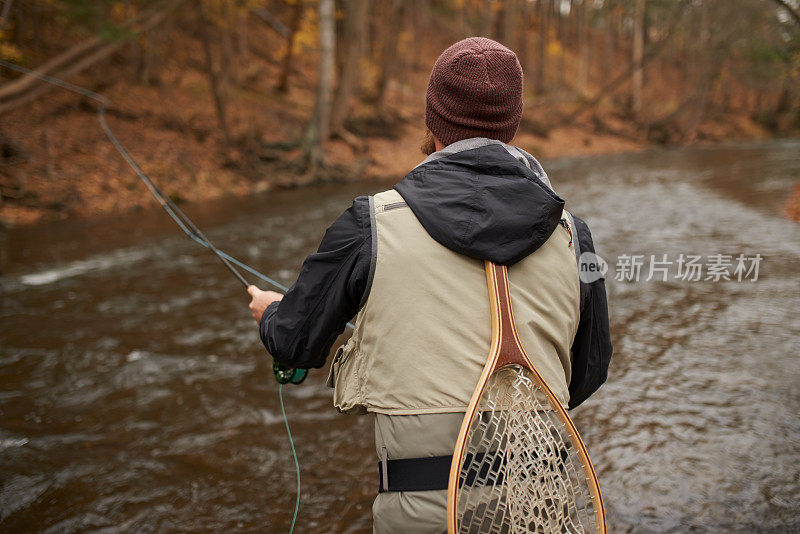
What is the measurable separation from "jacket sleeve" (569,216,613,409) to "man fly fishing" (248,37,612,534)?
85mm

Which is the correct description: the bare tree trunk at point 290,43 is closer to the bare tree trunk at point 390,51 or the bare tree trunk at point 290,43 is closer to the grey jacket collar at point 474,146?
the bare tree trunk at point 390,51

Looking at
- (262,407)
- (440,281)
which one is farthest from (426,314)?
(262,407)

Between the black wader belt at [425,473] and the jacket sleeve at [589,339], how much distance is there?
519 millimetres

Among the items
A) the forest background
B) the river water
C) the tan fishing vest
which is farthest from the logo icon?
the forest background

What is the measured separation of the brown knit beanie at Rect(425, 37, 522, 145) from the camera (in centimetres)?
163

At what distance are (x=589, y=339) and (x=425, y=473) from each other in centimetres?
70

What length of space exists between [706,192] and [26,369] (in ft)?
45.6

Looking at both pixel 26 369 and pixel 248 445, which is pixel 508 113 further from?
pixel 26 369

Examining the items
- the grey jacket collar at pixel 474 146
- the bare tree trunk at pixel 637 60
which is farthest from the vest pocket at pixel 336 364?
the bare tree trunk at pixel 637 60

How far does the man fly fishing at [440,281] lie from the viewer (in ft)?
5.12

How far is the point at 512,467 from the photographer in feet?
5.24

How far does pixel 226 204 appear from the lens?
1484cm

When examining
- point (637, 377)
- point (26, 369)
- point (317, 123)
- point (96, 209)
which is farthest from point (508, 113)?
point (317, 123)

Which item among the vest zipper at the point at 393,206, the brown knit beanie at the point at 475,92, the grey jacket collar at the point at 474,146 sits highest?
the brown knit beanie at the point at 475,92
